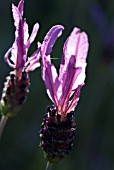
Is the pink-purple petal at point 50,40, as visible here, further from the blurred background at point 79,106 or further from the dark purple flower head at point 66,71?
the blurred background at point 79,106

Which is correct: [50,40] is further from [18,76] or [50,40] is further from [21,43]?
[18,76]

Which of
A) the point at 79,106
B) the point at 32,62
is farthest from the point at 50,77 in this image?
the point at 79,106

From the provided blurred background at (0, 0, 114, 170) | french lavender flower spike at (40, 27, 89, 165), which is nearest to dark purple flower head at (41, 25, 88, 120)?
french lavender flower spike at (40, 27, 89, 165)

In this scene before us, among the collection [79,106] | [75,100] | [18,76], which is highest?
[79,106]

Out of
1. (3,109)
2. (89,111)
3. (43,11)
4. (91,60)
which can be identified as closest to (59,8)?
(43,11)

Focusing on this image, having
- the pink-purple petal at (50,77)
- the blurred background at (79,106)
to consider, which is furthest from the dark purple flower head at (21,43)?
the blurred background at (79,106)

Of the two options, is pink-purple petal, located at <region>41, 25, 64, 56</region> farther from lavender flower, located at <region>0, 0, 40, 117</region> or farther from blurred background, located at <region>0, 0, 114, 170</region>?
blurred background, located at <region>0, 0, 114, 170</region>
